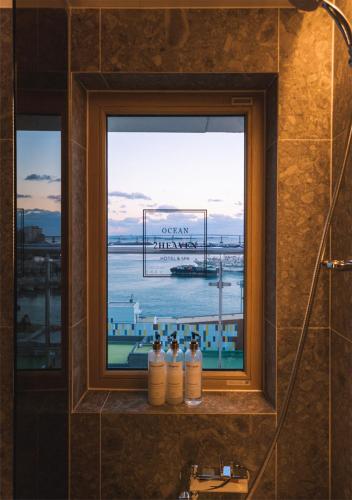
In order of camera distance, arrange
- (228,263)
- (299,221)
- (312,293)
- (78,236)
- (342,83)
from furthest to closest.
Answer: (228,263), (78,236), (299,221), (342,83), (312,293)

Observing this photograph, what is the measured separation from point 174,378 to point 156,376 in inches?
2.8

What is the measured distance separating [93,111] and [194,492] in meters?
1.52

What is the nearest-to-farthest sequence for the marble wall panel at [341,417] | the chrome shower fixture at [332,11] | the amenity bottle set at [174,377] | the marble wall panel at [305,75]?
the chrome shower fixture at [332,11]
the marble wall panel at [341,417]
the marble wall panel at [305,75]
the amenity bottle set at [174,377]

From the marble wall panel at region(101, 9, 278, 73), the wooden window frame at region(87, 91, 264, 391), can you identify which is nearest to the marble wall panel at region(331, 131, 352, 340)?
the wooden window frame at region(87, 91, 264, 391)

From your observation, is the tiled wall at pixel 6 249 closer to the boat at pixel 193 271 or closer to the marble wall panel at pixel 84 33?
the marble wall panel at pixel 84 33

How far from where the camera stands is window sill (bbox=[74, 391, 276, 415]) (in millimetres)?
1423

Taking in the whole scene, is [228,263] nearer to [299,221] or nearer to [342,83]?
[299,221]

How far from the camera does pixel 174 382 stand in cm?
149

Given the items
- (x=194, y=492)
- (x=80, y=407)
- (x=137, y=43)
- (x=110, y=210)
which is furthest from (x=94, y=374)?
(x=137, y=43)

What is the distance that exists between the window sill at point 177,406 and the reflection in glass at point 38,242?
0.28m

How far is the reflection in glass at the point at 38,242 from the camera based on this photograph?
1.07m

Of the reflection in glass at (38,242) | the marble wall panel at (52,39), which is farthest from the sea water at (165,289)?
the marble wall panel at (52,39)

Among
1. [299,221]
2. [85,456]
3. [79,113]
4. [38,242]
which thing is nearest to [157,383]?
[85,456]

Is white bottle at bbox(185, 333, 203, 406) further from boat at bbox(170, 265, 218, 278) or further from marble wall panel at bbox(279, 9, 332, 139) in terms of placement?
marble wall panel at bbox(279, 9, 332, 139)
